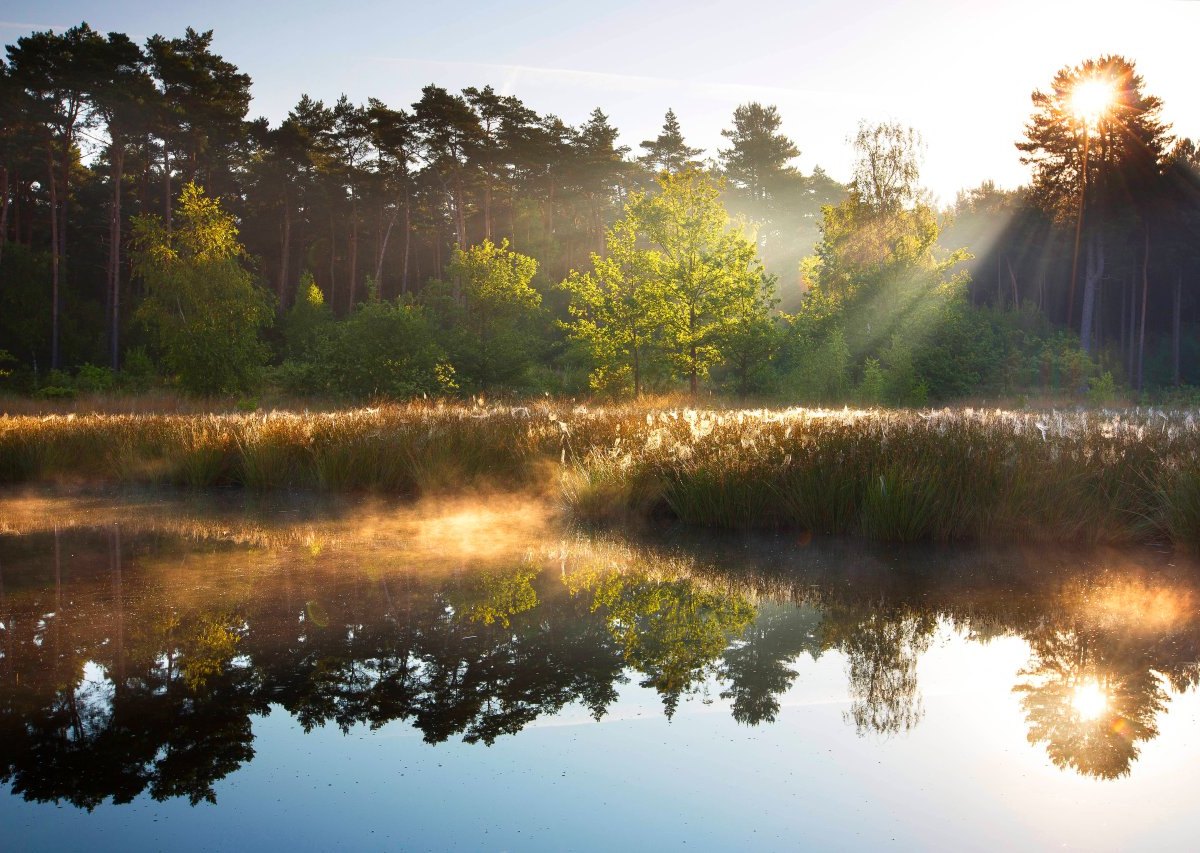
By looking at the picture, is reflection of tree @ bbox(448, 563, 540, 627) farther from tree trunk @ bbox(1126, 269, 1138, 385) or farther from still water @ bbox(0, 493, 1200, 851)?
tree trunk @ bbox(1126, 269, 1138, 385)

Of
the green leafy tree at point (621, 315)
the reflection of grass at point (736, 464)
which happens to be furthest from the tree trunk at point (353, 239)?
the reflection of grass at point (736, 464)

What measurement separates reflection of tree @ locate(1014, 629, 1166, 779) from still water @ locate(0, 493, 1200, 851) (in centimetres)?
2

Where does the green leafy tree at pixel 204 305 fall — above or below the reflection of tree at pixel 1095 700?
above

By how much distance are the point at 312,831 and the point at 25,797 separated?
1.09m

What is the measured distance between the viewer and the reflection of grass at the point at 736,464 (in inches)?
300

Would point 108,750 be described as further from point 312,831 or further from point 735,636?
point 735,636

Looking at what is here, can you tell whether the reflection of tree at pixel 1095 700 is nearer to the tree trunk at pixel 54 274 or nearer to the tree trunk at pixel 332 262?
the tree trunk at pixel 54 274

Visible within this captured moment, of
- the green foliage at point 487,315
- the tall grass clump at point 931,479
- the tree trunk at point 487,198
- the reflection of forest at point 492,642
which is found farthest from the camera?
the tree trunk at point 487,198

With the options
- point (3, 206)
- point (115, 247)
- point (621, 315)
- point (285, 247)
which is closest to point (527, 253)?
point (285, 247)

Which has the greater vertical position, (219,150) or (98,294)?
(219,150)

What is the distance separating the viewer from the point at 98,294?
4378 cm

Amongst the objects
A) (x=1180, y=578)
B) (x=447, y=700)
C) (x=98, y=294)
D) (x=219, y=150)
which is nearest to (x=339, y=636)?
(x=447, y=700)

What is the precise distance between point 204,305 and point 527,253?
79.9 ft

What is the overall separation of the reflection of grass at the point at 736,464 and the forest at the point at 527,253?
12329 mm
